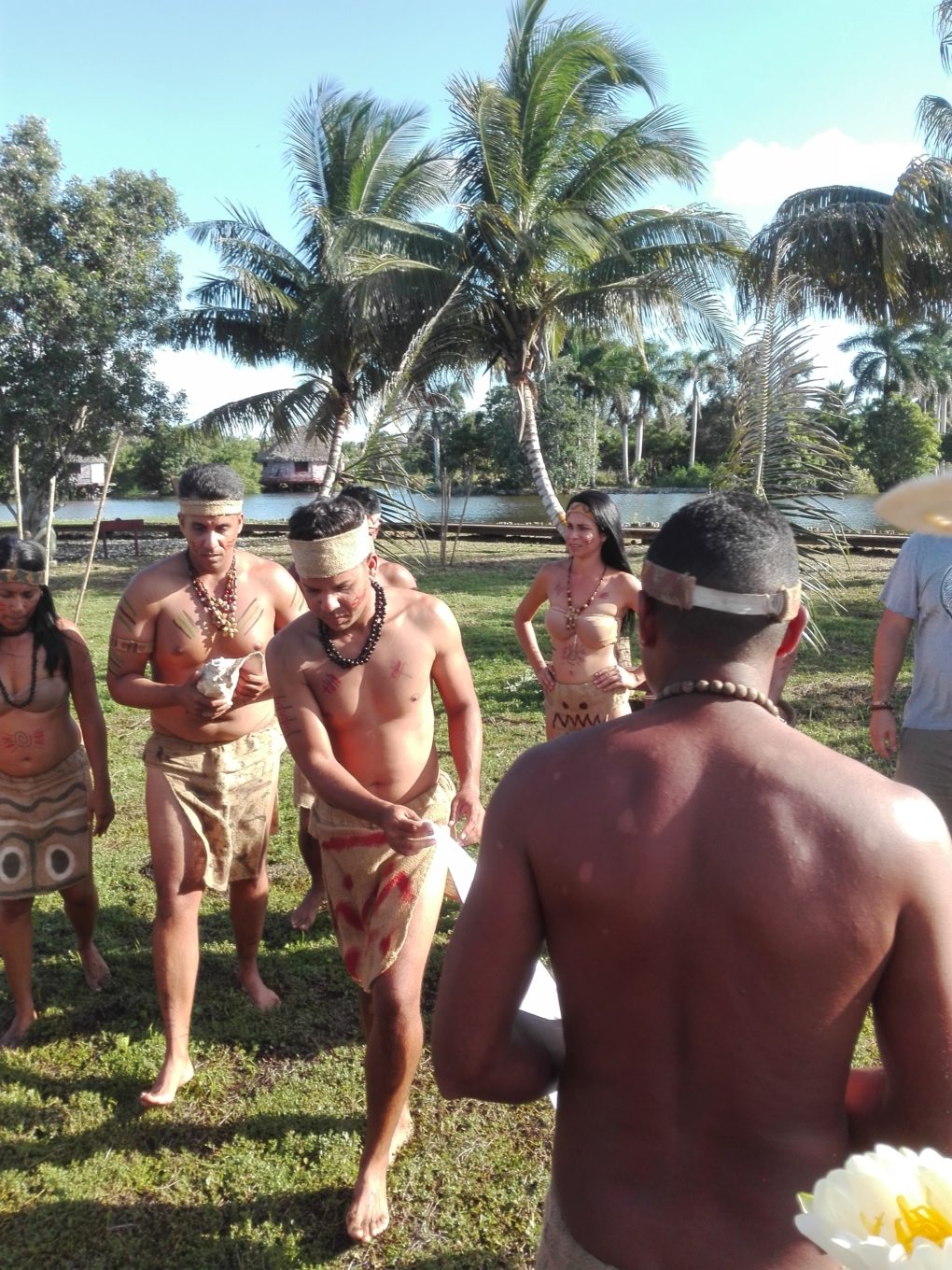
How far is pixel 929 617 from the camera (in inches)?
142

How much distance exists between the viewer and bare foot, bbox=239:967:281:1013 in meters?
3.86

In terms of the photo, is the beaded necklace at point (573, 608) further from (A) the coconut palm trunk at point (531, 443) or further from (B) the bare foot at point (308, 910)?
(A) the coconut palm trunk at point (531, 443)

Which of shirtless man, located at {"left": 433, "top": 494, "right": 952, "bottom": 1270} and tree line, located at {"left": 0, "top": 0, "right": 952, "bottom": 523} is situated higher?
tree line, located at {"left": 0, "top": 0, "right": 952, "bottom": 523}

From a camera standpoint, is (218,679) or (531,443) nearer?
(218,679)

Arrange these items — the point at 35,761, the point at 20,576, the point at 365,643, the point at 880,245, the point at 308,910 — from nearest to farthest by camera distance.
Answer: the point at 365,643 < the point at 20,576 < the point at 35,761 < the point at 308,910 < the point at 880,245

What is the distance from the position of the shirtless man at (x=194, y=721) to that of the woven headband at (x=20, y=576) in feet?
1.08

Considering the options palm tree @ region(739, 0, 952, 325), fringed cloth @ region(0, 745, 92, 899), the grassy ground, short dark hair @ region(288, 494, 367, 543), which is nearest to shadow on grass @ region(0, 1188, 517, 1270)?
the grassy ground

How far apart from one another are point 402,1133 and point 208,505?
7.48 feet

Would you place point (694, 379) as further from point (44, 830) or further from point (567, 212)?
point (44, 830)

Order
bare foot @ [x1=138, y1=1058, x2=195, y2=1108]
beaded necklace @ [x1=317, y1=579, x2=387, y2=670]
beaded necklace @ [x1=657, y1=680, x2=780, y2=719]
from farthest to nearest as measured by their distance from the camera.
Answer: bare foot @ [x1=138, y1=1058, x2=195, y2=1108] < beaded necklace @ [x1=317, y1=579, x2=387, y2=670] < beaded necklace @ [x1=657, y1=680, x2=780, y2=719]

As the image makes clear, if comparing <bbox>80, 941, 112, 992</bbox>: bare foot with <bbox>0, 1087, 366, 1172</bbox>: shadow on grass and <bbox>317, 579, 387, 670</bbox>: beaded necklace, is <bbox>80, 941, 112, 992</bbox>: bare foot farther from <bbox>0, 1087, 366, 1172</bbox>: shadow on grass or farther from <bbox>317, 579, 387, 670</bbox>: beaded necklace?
<bbox>317, 579, 387, 670</bbox>: beaded necklace

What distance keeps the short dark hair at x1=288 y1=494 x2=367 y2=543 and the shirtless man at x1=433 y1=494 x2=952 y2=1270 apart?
5.04ft

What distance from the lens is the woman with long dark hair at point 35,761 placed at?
140 inches

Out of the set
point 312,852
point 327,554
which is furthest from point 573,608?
point 327,554
